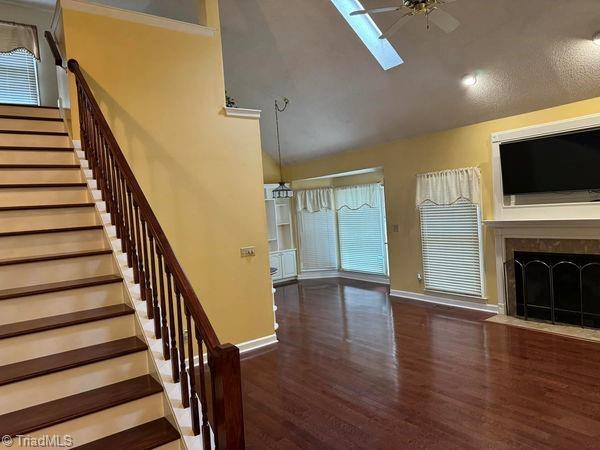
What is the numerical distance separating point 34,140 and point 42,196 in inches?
34.7

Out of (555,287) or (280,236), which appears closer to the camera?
(555,287)

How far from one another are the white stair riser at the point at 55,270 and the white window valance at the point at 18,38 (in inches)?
Answer: 185

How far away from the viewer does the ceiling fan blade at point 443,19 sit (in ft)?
10.7

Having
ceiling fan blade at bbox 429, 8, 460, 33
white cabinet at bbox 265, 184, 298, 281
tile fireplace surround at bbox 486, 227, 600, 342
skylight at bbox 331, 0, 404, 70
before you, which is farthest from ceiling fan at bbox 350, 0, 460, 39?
white cabinet at bbox 265, 184, 298, 281

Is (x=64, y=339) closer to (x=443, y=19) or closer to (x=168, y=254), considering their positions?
(x=168, y=254)

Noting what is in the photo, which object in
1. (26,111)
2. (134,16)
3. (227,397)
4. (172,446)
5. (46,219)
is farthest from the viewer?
(26,111)

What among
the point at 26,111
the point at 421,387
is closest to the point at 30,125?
the point at 26,111

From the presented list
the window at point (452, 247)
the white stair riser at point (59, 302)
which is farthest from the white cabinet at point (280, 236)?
the white stair riser at point (59, 302)

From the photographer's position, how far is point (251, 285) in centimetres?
471

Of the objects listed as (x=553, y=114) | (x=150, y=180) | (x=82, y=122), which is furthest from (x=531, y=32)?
(x=82, y=122)

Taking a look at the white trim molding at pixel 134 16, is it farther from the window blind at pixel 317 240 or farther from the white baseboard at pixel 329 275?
the white baseboard at pixel 329 275

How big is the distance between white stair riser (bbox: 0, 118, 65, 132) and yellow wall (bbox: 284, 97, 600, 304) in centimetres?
479

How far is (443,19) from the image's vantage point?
332 cm

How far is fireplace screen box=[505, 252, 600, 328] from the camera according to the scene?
4695 millimetres
